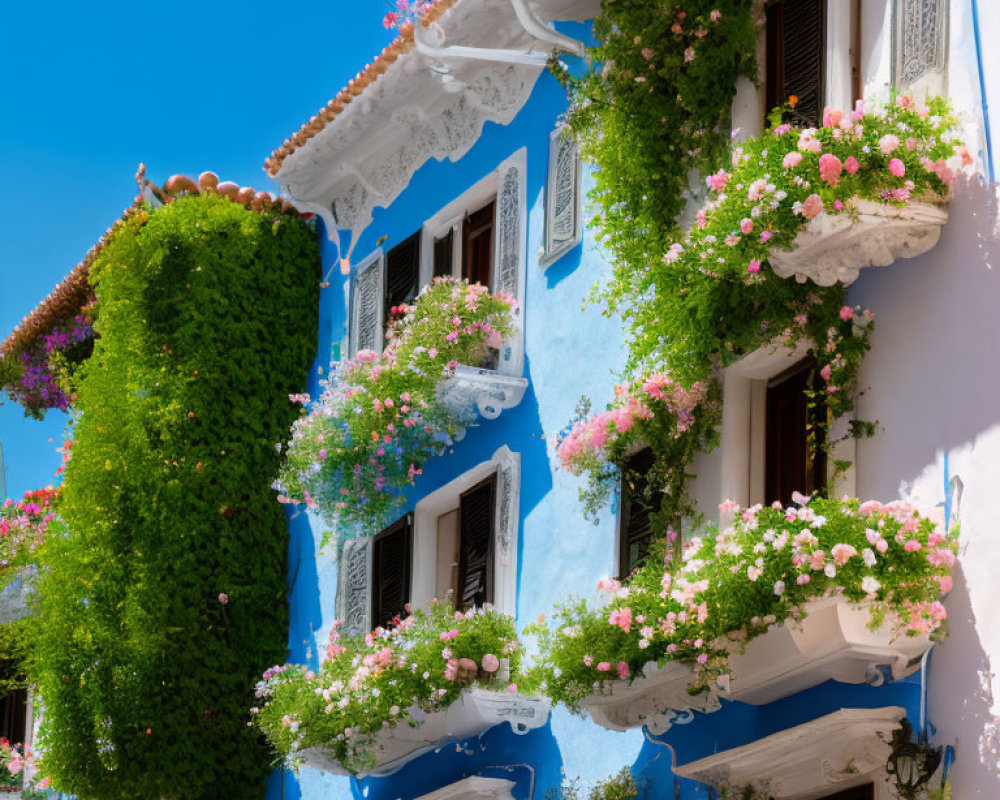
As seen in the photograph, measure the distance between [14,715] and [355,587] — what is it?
26.0 ft

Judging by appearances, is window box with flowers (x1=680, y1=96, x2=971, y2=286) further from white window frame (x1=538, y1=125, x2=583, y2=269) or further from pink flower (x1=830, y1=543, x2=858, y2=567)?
white window frame (x1=538, y1=125, x2=583, y2=269)

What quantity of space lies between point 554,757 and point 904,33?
4.88 metres

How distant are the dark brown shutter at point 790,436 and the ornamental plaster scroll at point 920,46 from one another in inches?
62.0

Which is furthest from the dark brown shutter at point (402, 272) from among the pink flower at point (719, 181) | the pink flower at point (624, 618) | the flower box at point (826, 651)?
the flower box at point (826, 651)

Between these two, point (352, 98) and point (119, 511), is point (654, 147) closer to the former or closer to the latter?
point (352, 98)

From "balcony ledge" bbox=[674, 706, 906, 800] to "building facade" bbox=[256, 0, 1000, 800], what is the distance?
0.02 m

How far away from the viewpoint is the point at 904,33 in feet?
29.9

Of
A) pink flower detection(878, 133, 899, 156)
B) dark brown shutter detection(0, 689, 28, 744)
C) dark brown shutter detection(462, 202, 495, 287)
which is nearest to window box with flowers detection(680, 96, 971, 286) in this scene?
pink flower detection(878, 133, 899, 156)

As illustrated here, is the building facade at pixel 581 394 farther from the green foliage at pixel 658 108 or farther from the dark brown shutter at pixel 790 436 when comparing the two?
the green foliage at pixel 658 108

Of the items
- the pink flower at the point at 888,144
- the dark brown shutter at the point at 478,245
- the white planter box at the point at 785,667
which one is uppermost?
the dark brown shutter at the point at 478,245

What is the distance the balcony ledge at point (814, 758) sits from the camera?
831cm

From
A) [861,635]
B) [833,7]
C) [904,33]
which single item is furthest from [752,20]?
[861,635]

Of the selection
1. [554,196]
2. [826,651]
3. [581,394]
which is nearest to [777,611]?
[826,651]

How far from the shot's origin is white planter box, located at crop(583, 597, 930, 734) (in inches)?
322
